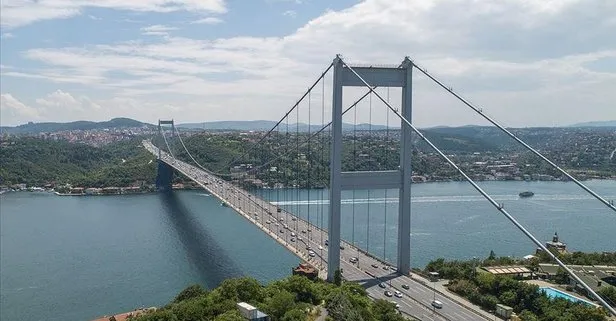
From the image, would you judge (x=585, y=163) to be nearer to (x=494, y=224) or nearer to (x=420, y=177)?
(x=420, y=177)

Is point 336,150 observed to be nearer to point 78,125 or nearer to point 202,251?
point 202,251

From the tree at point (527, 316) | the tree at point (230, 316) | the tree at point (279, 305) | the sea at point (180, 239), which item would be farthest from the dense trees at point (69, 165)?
the tree at point (527, 316)

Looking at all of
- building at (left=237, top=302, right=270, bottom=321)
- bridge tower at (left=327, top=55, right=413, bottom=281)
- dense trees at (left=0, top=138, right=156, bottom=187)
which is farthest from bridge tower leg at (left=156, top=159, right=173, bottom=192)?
building at (left=237, top=302, right=270, bottom=321)

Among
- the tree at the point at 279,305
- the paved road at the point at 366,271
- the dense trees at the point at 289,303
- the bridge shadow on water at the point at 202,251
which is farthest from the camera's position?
the bridge shadow on water at the point at 202,251

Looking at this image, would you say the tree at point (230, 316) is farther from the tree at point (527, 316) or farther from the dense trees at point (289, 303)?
the tree at point (527, 316)

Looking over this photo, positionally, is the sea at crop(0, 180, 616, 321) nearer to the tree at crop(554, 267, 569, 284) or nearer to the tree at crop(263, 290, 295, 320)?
the tree at crop(554, 267, 569, 284)

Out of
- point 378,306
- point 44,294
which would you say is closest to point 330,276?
point 378,306
